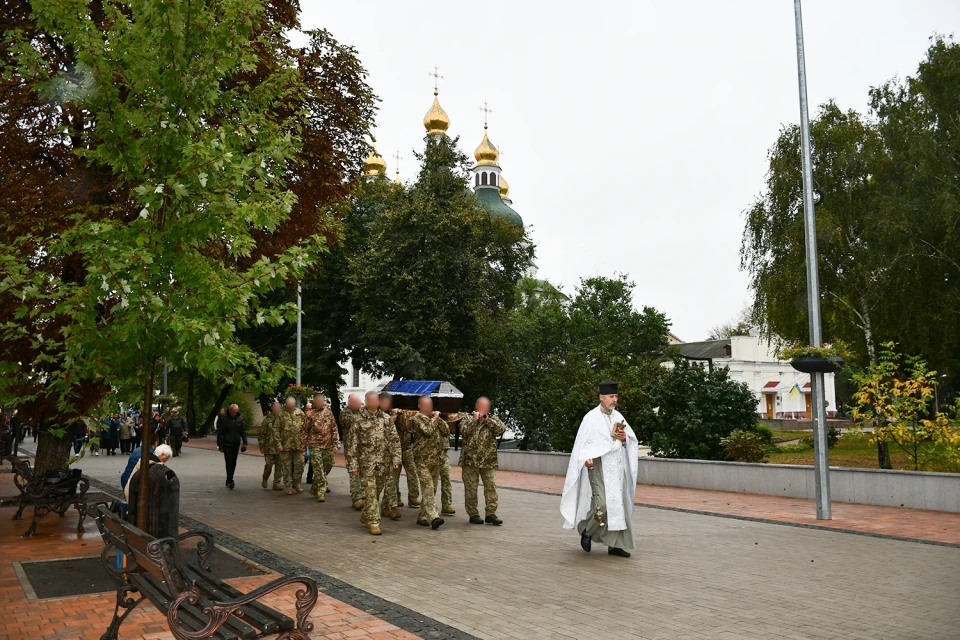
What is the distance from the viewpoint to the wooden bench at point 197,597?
4.29 m

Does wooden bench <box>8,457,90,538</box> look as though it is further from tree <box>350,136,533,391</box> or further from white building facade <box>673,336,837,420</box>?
white building facade <box>673,336,837,420</box>


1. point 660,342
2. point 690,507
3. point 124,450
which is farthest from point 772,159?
point 124,450

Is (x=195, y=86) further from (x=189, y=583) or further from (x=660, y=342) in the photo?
(x=660, y=342)

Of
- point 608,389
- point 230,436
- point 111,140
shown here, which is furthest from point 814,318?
point 230,436

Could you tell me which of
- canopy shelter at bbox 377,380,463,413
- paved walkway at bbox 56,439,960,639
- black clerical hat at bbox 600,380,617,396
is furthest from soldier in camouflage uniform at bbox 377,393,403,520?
canopy shelter at bbox 377,380,463,413

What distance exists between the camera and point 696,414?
19438mm

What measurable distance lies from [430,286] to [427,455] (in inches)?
721

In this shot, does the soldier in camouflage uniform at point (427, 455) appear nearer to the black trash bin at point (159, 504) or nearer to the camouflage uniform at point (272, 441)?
the black trash bin at point (159, 504)

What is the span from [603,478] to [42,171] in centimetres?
850

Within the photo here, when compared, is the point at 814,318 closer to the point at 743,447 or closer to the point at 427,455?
the point at 743,447

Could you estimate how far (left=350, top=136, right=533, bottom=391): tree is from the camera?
2945cm

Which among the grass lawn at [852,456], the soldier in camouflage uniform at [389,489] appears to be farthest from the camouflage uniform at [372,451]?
the grass lawn at [852,456]

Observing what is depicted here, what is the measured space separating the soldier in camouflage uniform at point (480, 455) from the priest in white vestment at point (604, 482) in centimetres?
230

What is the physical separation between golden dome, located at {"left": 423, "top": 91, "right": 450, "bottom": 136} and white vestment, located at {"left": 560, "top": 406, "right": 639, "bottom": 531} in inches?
2620
